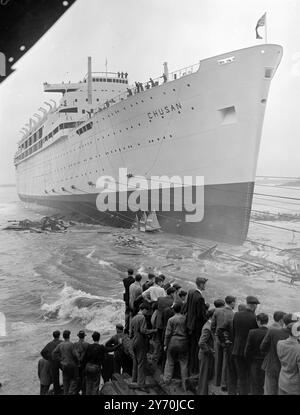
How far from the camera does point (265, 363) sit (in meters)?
3.16

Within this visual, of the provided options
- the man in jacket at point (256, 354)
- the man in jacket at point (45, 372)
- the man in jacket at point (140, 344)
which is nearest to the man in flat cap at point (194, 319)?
the man in jacket at point (140, 344)

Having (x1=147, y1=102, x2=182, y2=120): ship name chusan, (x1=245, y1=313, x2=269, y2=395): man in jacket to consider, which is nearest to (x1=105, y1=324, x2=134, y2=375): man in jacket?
(x1=245, y1=313, x2=269, y2=395): man in jacket

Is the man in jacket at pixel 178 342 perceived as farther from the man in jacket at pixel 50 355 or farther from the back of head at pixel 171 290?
the man in jacket at pixel 50 355

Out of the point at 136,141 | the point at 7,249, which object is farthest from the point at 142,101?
the point at 7,249

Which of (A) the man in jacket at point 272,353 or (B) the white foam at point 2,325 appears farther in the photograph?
(B) the white foam at point 2,325

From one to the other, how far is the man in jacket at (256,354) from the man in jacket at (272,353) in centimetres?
10

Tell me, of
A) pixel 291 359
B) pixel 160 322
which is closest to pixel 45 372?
pixel 160 322

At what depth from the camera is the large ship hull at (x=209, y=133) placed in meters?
12.4

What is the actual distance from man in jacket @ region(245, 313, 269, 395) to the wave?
4023 mm

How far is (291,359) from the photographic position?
9.55 feet

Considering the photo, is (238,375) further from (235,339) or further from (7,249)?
(7,249)

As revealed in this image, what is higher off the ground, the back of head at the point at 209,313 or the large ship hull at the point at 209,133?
the large ship hull at the point at 209,133

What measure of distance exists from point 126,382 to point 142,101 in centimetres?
1211

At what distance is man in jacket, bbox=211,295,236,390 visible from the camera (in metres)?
3.47
